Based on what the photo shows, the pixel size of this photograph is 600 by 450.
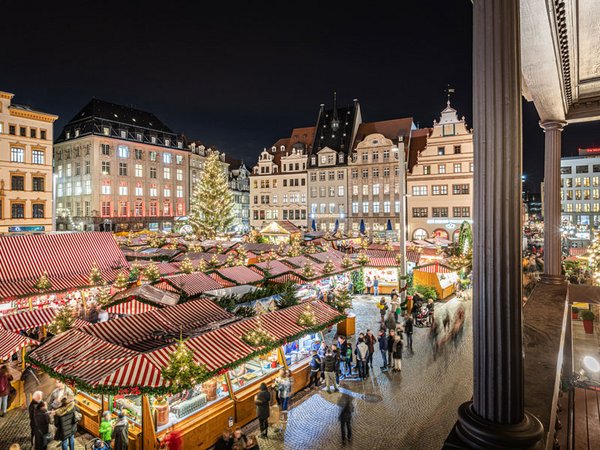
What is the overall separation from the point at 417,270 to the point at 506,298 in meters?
19.5

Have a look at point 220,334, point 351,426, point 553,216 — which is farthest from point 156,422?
point 553,216

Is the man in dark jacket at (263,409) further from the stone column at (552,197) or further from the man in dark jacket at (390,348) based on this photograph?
the stone column at (552,197)

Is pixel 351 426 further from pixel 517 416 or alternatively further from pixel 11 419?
pixel 11 419

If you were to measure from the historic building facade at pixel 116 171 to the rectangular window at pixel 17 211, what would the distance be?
1750 centimetres

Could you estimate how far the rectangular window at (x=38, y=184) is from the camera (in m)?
39.1

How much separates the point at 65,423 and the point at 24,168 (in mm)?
38641

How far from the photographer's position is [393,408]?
9.59 m

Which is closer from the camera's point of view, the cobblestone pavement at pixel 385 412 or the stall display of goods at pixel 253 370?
the cobblestone pavement at pixel 385 412

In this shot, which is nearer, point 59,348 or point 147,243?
point 59,348

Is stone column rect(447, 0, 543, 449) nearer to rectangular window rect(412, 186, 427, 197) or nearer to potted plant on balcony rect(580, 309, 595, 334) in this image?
potted plant on balcony rect(580, 309, 595, 334)

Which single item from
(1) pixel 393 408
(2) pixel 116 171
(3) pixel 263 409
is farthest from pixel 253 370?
(2) pixel 116 171

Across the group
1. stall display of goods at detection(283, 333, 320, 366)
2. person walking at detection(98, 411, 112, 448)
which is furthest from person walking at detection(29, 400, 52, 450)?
stall display of goods at detection(283, 333, 320, 366)

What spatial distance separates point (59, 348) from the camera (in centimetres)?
884

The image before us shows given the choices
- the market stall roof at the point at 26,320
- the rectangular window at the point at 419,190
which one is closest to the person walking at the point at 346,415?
the market stall roof at the point at 26,320
